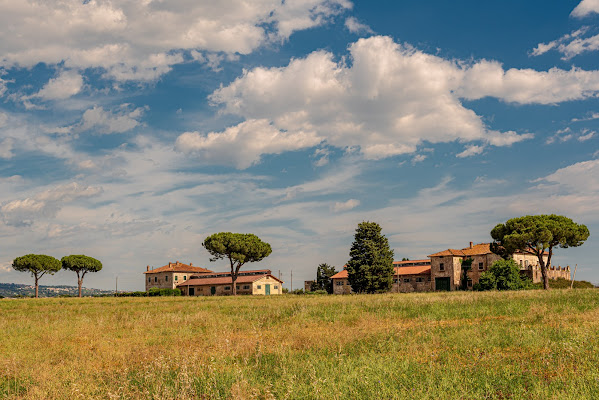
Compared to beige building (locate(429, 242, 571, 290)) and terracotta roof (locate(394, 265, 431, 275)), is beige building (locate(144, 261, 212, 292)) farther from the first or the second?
beige building (locate(429, 242, 571, 290))

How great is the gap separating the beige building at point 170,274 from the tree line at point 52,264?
16373 mm

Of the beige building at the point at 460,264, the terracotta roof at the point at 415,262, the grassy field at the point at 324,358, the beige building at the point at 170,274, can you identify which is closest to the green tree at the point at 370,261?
the beige building at the point at 460,264

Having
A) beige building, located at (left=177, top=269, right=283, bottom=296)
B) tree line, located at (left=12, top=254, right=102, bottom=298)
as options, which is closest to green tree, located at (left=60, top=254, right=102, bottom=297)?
tree line, located at (left=12, top=254, right=102, bottom=298)

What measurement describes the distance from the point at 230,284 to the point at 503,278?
59347 mm

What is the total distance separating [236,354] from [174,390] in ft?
14.1

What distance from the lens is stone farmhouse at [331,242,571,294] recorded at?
74.6 metres

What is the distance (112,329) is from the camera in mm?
21922

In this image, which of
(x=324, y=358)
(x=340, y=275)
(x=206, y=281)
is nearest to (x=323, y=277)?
(x=340, y=275)

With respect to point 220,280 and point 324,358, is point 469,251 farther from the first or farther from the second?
point 324,358

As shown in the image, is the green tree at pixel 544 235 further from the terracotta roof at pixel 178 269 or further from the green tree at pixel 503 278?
the terracotta roof at pixel 178 269

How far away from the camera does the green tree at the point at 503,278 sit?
56.1 meters

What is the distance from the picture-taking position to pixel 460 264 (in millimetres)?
77062

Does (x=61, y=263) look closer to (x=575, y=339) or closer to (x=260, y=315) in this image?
(x=260, y=315)

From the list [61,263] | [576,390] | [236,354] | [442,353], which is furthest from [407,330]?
[61,263]
